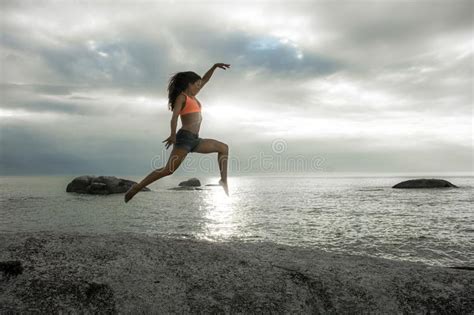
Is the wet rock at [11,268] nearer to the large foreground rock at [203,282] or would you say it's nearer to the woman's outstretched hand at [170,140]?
the large foreground rock at [203,282]

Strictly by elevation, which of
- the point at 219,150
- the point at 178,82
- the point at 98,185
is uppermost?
the point at 178,82

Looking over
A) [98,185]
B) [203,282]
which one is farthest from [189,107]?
[98,185]

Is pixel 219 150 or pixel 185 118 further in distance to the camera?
pixel 219 150

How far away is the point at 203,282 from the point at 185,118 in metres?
2.73

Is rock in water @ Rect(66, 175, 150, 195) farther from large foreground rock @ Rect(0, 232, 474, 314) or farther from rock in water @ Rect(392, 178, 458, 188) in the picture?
rock in water @ Rect(392, 178, 458, 188)

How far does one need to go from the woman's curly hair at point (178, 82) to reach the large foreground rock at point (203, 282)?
275 centimetres

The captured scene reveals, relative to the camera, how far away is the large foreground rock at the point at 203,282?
4.39 m

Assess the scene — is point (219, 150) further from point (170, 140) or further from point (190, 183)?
point (190, 183)

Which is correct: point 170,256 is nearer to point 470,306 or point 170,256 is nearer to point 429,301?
point 429,301

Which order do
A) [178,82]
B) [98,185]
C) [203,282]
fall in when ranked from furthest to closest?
[98,185] < [178,82] < [203,282]

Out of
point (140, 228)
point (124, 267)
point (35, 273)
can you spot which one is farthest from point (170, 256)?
point (140, 228)

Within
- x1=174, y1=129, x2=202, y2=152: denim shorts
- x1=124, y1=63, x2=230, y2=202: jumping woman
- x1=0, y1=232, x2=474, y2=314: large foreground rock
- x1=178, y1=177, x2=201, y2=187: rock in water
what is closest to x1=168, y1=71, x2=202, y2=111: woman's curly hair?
x1=124, y1=63, x2=230, y2=202: jumping woman

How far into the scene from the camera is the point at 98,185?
4903 centimetres

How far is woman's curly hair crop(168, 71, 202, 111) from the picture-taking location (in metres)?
5.86
